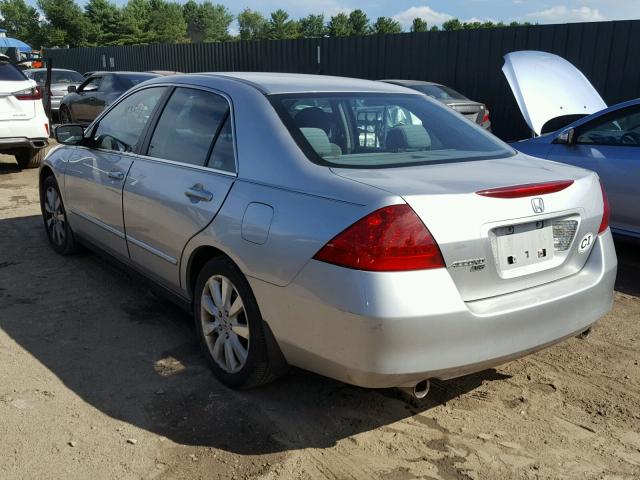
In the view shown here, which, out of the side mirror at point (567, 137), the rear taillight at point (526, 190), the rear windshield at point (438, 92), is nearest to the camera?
the rear taillight at point (526, 190)

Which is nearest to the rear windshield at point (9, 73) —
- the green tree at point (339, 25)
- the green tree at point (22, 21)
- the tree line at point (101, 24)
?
the tree line at point (101, 24)

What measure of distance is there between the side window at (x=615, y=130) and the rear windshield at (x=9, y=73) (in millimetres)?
7603

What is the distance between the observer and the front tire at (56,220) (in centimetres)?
531

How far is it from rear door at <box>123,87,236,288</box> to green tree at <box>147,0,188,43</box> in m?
81.5

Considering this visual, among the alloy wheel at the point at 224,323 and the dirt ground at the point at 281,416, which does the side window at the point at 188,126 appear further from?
the dirt ground at the point at 281,416

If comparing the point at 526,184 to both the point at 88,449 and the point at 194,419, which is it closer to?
the point at 194,419

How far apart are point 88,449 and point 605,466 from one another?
2201 millimetres

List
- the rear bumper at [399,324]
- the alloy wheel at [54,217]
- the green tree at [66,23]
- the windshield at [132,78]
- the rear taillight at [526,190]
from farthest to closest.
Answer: the green tree at [66,23]
the windshield at [132,78]
the alloy wheel at [54,217]
the rear taillight at [526,190]
the rear bumper at [399,324]

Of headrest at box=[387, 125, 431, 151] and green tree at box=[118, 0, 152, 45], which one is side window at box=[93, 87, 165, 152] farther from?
green tree at box=[118, 0, 152, 45]

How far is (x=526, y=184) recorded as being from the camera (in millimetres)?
2691

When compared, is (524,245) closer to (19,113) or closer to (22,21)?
(19,113)

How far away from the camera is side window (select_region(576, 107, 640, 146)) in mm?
5457

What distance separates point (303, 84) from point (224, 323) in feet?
4.63

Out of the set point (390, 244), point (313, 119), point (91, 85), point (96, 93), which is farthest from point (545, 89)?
point (91, 85)
